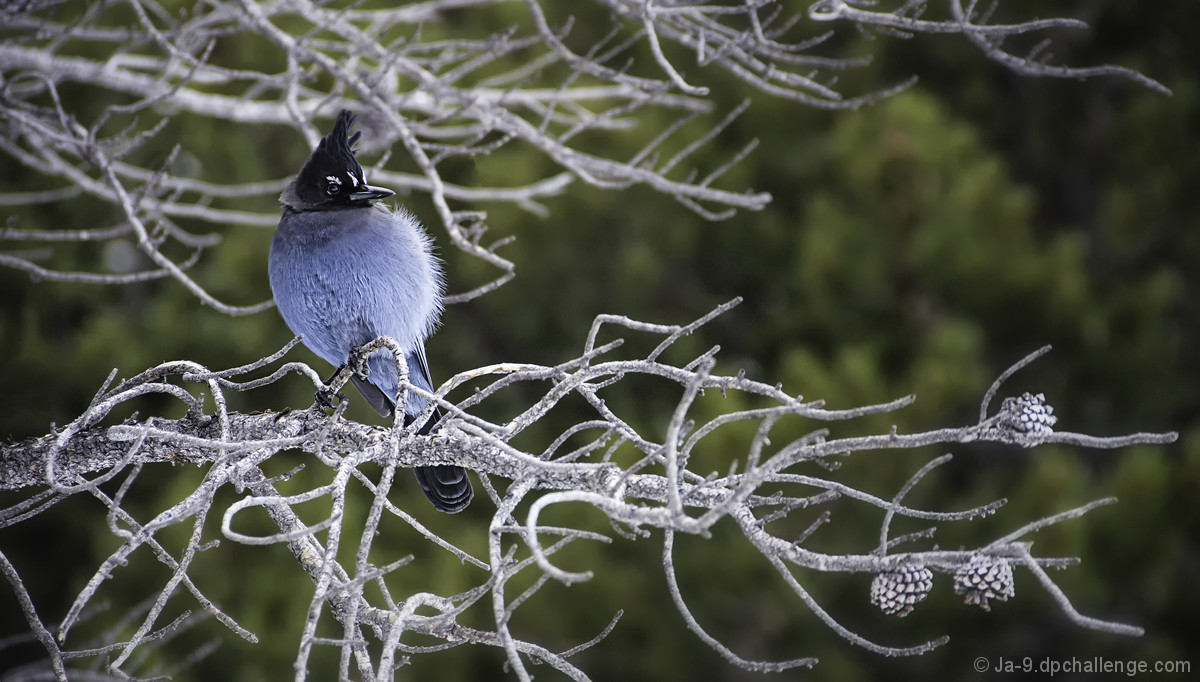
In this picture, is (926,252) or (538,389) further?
(538,389)

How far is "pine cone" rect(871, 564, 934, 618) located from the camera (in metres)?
1.59

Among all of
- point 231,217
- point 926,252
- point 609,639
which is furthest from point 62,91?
point 926,252

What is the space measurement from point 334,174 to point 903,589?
7.42 ft

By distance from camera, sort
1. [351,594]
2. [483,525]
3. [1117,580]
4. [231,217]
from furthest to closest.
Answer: [483,525] → [1117,580] → [231,217] → [351,594]

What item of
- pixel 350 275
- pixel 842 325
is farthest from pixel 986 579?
pixel 842 325

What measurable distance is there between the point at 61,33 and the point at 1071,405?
5822mm

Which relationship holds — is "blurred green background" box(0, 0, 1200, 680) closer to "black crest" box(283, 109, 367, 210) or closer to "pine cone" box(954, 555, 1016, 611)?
"black crest" box(283, 109, 367, 210)

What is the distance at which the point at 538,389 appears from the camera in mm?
7234

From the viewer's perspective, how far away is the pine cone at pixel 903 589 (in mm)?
1586

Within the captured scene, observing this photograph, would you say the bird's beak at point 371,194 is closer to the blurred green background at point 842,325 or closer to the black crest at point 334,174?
the black crest at point 334,174

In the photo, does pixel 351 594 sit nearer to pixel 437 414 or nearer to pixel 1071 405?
pixel 437 414

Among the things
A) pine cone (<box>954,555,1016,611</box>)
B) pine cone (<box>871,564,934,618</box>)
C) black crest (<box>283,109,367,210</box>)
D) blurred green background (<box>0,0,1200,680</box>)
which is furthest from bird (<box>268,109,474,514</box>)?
blurred green background (<box>0,0,1200,680</box>)

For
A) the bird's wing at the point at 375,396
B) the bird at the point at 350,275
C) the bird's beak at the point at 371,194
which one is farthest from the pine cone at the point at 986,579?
the bird's wing at the point at 375,396

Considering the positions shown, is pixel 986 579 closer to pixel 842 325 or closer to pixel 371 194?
pixel 371 194
